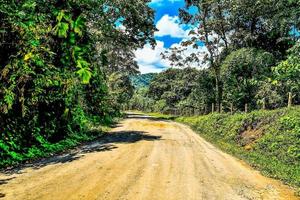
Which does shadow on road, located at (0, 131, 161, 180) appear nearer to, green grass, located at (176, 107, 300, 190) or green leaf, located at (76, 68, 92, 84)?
green leaf, located at (76, 68, 92, 84)

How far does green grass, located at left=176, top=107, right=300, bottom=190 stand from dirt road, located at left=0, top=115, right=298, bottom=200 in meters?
1.21

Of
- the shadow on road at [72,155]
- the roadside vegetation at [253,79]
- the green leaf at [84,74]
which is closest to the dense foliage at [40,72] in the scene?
the green leaf at [84,74]

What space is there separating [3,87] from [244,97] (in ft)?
88.3

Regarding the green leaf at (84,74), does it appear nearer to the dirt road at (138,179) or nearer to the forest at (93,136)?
the forest at (93,136)

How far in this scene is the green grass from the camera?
12.5m

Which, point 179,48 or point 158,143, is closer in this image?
point 158,143

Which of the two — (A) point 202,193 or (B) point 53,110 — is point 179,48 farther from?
(A) point 202,193

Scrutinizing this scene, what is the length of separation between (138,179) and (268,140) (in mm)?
10185

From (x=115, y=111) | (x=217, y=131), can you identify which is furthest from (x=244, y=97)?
(x=115, y=111)

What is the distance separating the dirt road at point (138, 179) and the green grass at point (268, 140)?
1213 millimetres

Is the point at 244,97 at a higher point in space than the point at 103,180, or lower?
higher

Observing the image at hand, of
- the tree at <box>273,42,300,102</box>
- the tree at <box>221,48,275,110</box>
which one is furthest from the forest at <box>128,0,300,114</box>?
the tree at <box>273,42,300,102</box>

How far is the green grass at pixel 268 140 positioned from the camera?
12458mm

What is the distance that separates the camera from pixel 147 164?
12.0m
